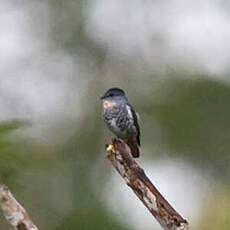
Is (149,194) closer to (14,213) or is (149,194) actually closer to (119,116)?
(14,213)

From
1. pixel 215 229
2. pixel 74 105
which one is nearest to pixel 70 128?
pixel 74 105

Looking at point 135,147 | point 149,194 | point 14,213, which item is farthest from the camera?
point 135,147

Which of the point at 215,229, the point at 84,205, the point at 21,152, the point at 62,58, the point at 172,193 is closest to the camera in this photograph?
the point at 21,152

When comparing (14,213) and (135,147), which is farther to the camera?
(135,147)

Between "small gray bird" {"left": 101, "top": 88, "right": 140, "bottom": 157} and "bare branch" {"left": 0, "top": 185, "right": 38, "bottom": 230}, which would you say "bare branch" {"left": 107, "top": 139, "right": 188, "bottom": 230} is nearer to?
"bare branch" {"left": 0, "top": 185, "right": 38, "bottom": 230}

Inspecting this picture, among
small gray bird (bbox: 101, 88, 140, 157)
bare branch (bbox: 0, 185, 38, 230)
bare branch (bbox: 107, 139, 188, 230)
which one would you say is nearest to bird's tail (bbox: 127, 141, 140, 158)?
small gray bird (bbox: 101, 88, 140, 157)

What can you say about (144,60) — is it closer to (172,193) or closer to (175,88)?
(175,88)

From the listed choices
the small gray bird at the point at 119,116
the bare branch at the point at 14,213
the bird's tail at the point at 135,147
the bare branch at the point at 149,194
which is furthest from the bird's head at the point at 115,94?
the bare branch at the point at 14,213

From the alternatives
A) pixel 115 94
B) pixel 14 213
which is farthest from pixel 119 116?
pixel 14 213
